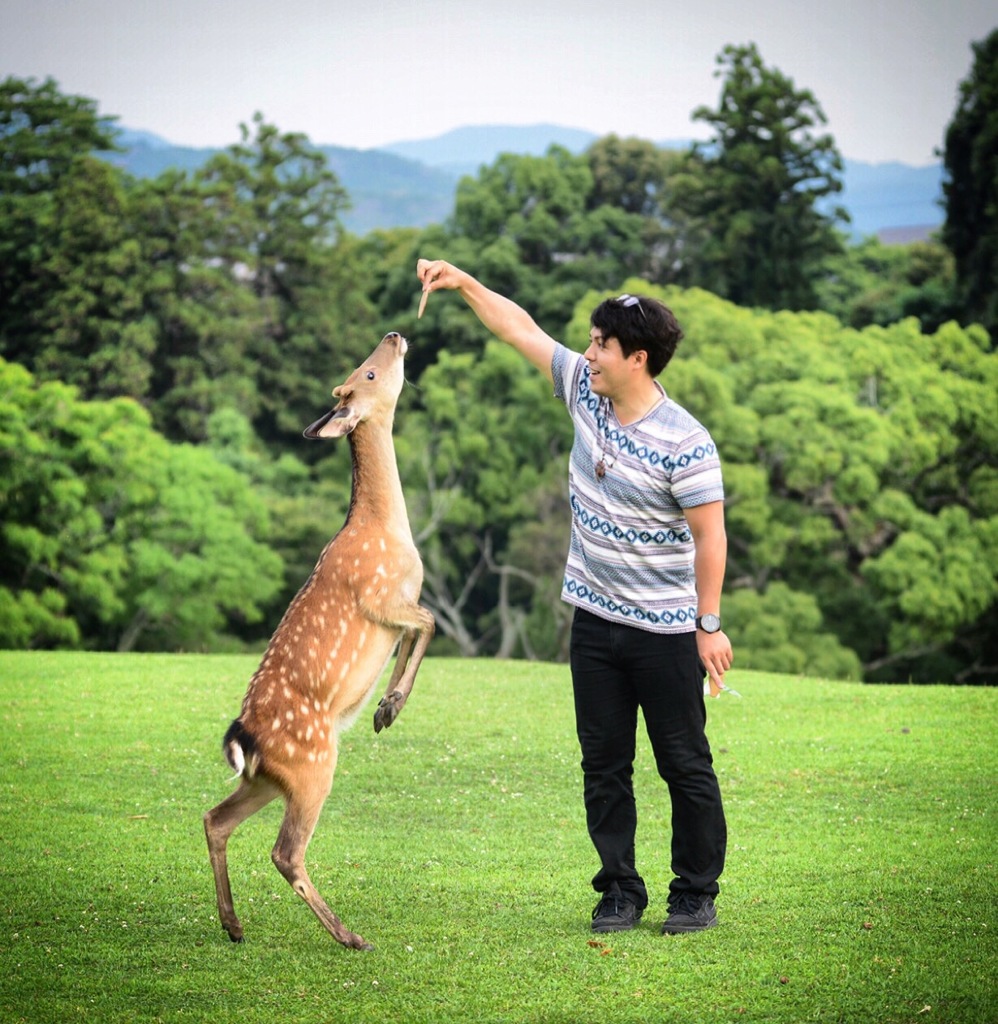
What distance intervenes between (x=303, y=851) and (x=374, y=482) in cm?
153

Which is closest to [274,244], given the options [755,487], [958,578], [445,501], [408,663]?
[445,501]

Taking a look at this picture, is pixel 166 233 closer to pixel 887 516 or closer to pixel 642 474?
pixel 887 516

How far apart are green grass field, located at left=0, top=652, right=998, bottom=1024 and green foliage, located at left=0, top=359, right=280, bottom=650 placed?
68.7 ft

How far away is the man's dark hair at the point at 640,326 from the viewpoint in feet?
16.7

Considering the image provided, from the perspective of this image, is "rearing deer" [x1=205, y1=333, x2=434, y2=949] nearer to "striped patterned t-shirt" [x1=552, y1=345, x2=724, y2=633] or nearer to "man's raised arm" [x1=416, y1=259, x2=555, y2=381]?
"man's raised arm" [x1=416, y1=259, x2=555, y2=381]

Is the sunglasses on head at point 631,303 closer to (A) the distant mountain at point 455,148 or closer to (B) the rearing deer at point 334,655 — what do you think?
(B) the rearing deer at point 334,655

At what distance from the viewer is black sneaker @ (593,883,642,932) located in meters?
5.44

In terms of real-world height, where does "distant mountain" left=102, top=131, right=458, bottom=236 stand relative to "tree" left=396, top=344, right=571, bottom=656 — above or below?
above

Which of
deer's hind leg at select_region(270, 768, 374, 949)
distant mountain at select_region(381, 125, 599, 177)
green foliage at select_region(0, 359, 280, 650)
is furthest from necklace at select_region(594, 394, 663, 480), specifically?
distant mountain at select_region(381, 125, 599, 177)

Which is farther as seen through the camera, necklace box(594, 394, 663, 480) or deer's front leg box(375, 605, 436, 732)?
deer's front leg box(375, 605, 436, 732)

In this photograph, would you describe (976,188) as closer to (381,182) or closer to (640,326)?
(640,326)

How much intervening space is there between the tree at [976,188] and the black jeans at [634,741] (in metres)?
35.5

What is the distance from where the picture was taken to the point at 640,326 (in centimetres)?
509

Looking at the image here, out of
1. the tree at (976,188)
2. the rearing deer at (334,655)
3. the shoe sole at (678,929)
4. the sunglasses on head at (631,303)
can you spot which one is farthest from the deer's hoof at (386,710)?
the tree at (976,188)
